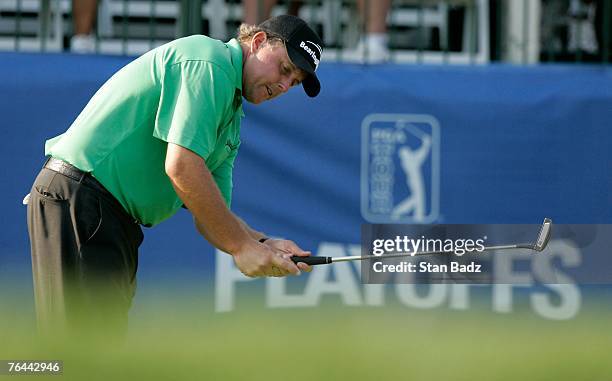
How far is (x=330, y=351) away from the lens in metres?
3.85

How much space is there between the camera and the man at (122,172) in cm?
371

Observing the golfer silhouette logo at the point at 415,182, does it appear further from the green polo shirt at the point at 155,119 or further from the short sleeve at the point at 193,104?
the short sleeve at the point at 193,104

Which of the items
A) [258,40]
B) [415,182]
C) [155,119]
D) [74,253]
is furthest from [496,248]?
[415,182]

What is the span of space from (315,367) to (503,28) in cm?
471

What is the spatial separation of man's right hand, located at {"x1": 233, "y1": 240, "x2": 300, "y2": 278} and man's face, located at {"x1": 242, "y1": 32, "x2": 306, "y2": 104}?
1.75 ft

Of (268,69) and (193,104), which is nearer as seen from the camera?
(193,104)

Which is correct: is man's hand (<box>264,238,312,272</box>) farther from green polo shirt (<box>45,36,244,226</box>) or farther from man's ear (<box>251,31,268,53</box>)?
man's ear (<box>251,31,268,53</box>)

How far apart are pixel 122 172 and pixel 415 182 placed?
2.51 meters

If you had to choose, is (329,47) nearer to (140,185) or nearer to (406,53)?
(406,53)

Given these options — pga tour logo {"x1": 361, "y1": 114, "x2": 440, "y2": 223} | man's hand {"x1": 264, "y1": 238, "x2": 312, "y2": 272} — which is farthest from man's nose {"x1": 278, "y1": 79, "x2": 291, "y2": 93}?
pga tour logo {"x1": 361, "y1": 114, "x2": 440, "y2": 223}

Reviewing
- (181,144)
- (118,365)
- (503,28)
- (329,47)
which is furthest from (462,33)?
(118,365)

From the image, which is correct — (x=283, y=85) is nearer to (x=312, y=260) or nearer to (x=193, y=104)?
(x=193, y=104)

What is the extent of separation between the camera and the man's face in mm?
3773

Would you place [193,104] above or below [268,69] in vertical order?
below
